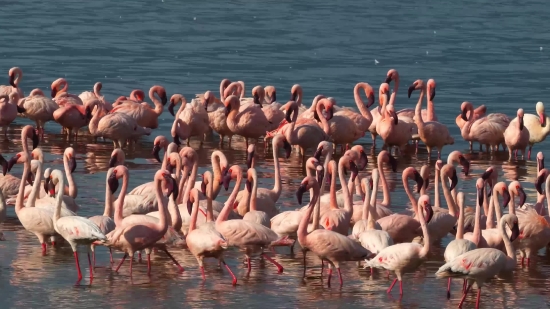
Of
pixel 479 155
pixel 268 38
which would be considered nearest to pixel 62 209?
pixel 479 155

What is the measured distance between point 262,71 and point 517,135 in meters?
11.1

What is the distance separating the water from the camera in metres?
10.6

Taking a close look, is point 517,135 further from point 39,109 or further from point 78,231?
point 78,231

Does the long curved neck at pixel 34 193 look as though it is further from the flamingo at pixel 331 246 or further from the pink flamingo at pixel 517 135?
the pink flamingo at pixel 517 135

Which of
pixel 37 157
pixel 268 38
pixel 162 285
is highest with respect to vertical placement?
pixel 268 38

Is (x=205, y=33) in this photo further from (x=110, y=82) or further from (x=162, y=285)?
(x=162, y=285)

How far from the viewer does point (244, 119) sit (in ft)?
61.6

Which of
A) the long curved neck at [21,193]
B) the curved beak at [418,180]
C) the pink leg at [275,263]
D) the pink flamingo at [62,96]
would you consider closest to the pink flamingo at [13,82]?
the pink flamingo at [62,96]

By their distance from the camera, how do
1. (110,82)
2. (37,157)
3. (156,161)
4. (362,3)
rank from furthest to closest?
1. (362,3)
2. (110,82)
3. (156,161)
4. (37,157)

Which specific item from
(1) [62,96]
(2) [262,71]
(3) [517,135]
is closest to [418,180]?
(3) [517,135]

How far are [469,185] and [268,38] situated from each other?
19.5m

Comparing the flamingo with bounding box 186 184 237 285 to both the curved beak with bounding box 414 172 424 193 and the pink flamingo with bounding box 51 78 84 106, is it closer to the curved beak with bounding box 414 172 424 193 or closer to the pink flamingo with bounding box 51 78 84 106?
the curved beak with bounding box 414 172 424 193

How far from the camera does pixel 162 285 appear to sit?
10719 mm

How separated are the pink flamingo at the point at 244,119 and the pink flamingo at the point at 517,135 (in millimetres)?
3743
